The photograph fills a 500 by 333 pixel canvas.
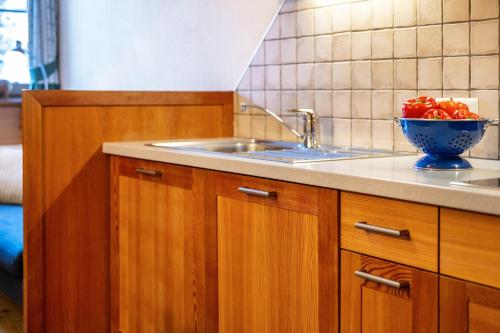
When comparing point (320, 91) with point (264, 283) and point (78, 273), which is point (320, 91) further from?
point (78, 273)

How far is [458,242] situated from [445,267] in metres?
0.07

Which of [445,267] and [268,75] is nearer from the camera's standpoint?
[445,267]

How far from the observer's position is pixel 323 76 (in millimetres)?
2611

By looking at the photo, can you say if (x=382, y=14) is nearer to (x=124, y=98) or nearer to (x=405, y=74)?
(x=405, y=74)

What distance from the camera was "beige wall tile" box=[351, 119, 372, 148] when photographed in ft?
7.98

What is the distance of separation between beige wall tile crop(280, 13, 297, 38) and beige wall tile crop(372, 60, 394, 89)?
18.3 inches

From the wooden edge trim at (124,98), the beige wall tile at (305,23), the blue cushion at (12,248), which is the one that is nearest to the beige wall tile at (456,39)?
the beige wall tile at (305,23)

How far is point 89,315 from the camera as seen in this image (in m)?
2.83

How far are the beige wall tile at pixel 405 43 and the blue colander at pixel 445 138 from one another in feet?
1.67

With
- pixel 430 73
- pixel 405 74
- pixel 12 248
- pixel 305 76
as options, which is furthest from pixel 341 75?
pixel 12 248

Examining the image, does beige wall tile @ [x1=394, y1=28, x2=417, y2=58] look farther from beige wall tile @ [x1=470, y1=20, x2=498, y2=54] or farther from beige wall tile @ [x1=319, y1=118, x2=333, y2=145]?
beige wall tile @ [x1=319, y1=118, x2=333, y2=145]

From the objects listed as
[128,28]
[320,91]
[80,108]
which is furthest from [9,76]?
[320,91]

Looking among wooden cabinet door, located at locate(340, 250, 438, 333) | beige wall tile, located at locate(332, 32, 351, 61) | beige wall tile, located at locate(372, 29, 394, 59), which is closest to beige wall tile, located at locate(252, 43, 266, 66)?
beige wall tile, located at locate(332, 32, 351, 61)

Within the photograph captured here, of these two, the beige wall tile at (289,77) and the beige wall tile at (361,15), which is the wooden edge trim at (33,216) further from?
the beige wall tile at (361,15)
